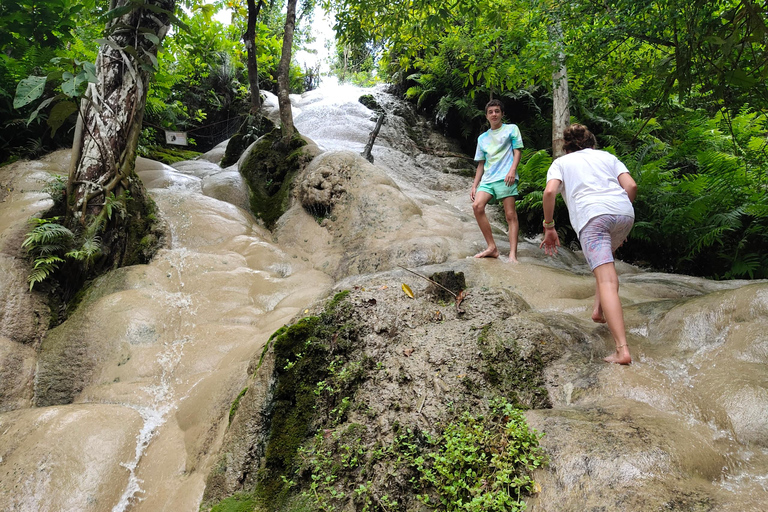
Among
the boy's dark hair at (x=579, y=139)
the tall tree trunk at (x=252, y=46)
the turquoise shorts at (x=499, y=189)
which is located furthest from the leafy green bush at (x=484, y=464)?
the tall tree trunk at (x=252, y=46)

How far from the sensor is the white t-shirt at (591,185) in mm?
2680

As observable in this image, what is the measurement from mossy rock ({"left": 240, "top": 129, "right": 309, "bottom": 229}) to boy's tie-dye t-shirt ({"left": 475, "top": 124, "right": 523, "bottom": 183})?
3.64m

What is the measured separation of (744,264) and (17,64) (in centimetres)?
1036

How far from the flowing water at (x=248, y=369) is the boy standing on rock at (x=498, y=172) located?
0.51 m

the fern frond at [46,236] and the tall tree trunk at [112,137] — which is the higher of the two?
the tall tree trunk at [112,137]

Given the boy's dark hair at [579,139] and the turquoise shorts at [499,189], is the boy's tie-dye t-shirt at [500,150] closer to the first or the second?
the turquoise shorts at [499,189]

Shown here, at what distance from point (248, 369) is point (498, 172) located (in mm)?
3123

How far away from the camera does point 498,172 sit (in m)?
4.50

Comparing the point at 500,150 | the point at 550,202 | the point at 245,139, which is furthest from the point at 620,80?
the point at 245,139

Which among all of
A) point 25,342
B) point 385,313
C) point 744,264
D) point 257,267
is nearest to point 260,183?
point 257,267

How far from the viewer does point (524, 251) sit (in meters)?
5.25

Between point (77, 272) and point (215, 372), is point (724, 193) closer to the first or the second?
point (215, 372)

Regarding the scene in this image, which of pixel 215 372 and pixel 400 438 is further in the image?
pixel 215 372

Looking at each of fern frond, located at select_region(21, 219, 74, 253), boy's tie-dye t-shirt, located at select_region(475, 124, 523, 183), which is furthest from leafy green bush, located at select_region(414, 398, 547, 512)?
fern frond, located at select_region(21, 219, 74, 253)
